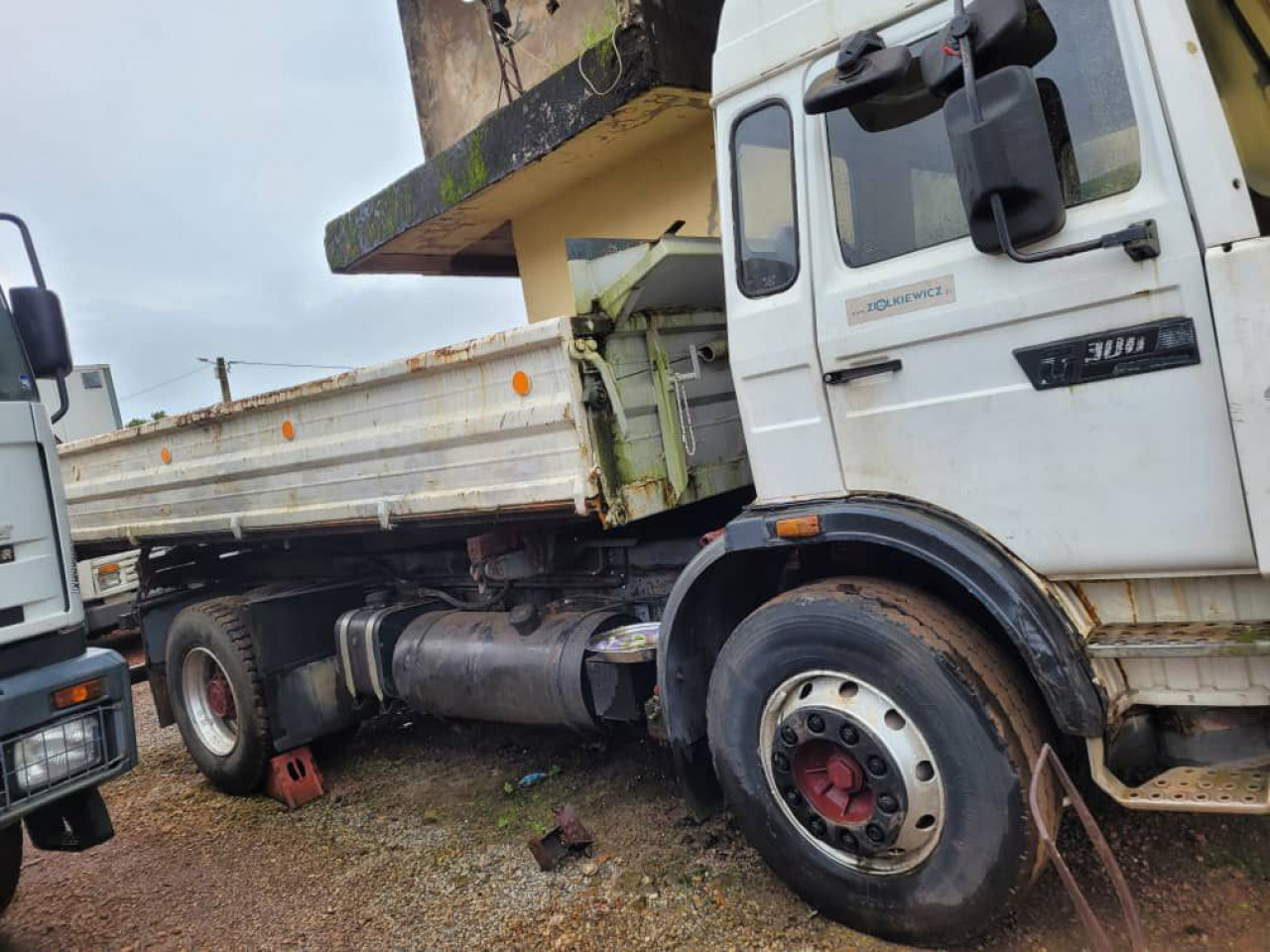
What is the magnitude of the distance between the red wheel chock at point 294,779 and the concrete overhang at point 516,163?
384 cm

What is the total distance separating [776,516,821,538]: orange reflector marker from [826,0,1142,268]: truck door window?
0.73 meters

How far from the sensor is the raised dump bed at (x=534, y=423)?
317cm

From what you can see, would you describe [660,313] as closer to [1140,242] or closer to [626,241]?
[626,241]

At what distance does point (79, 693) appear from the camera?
3.06m

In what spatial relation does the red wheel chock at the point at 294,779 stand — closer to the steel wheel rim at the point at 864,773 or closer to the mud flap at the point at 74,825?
the mud flap at the point at 74,825

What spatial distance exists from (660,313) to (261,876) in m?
2.90

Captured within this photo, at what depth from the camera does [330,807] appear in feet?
14.5

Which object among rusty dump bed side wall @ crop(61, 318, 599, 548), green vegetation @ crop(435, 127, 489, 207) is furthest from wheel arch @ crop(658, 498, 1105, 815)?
green vegetation @ crop(435, 127, 489, 207)

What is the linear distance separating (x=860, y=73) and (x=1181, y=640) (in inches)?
61.7

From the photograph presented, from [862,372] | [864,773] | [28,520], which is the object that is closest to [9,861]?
[28,520]

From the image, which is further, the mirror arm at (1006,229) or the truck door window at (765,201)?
the truck door window at (765,201)

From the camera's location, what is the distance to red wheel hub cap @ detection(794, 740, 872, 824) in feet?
8.25

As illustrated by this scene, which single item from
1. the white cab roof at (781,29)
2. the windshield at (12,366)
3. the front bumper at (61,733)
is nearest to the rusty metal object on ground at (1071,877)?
the white cab roof at (781,29)

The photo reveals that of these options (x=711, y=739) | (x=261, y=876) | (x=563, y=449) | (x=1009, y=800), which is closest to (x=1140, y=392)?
(x=1009, y=800)
